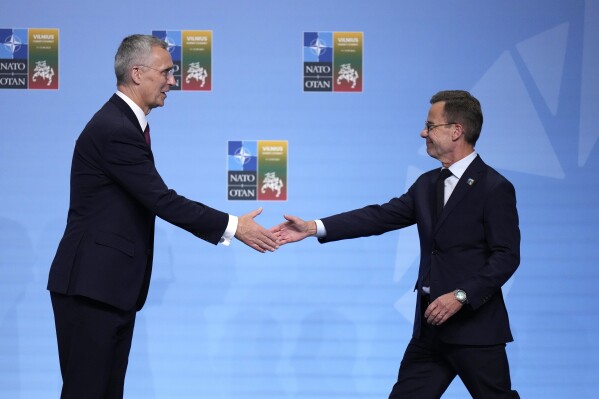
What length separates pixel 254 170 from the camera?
4438 millimetres

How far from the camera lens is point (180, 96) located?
4.47 m

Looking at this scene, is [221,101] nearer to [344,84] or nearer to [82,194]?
[344,84]

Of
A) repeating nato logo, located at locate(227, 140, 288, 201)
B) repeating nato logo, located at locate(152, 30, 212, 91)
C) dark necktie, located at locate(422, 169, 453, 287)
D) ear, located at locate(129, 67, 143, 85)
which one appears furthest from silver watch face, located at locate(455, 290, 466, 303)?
repeating nato logo, located at locate(152, 30, 212, 91)

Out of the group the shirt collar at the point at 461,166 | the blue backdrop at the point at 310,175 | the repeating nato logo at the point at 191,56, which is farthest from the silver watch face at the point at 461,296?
the repeating nato logo at the point at 191,56

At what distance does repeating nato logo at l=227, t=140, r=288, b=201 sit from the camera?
14.6ft

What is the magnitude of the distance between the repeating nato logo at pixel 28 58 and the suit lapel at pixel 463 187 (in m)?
2.29

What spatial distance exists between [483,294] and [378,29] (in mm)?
1922

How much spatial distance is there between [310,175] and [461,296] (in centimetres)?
164

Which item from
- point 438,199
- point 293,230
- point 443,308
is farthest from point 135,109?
point 443,308

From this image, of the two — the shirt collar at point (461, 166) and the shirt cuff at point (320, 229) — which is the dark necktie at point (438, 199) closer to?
the shirt collar at point (461, 166)

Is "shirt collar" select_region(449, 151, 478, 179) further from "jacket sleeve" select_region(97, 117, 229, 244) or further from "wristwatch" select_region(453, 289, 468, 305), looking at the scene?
"jacket sleeve" select_region(97, 117, 229, 244)

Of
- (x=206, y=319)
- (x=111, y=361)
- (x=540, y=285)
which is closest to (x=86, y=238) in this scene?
(x=111, y=361)

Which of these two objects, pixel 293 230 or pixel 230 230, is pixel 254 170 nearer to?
pixel 293 230

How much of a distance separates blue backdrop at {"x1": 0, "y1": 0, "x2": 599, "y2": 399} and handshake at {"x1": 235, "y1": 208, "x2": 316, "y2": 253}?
2.67 ft
